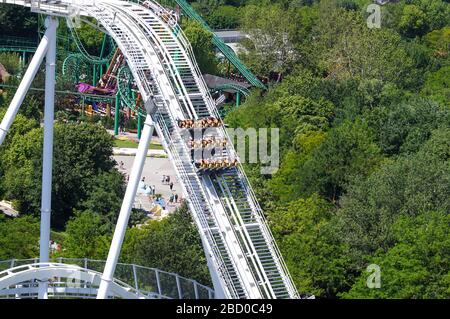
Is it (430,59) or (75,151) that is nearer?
(75,151)

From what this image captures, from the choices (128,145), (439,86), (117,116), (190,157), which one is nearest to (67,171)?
(128,145)

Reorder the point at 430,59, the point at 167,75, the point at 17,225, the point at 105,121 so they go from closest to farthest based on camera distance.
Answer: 1. the point at 167,75
2. the point at 17,225
3. the point at 105,121
4. the point at 430,59

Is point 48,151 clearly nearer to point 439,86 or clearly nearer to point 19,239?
point 19,239

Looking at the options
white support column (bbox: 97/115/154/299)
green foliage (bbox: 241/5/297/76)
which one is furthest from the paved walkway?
white support column (bbox: 97/115/154/299)

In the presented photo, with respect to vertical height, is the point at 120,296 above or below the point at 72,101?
above

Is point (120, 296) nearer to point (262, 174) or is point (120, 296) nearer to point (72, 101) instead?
point (262, 174)

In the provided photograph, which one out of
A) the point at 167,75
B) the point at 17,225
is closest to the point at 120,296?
the point at 167,75
